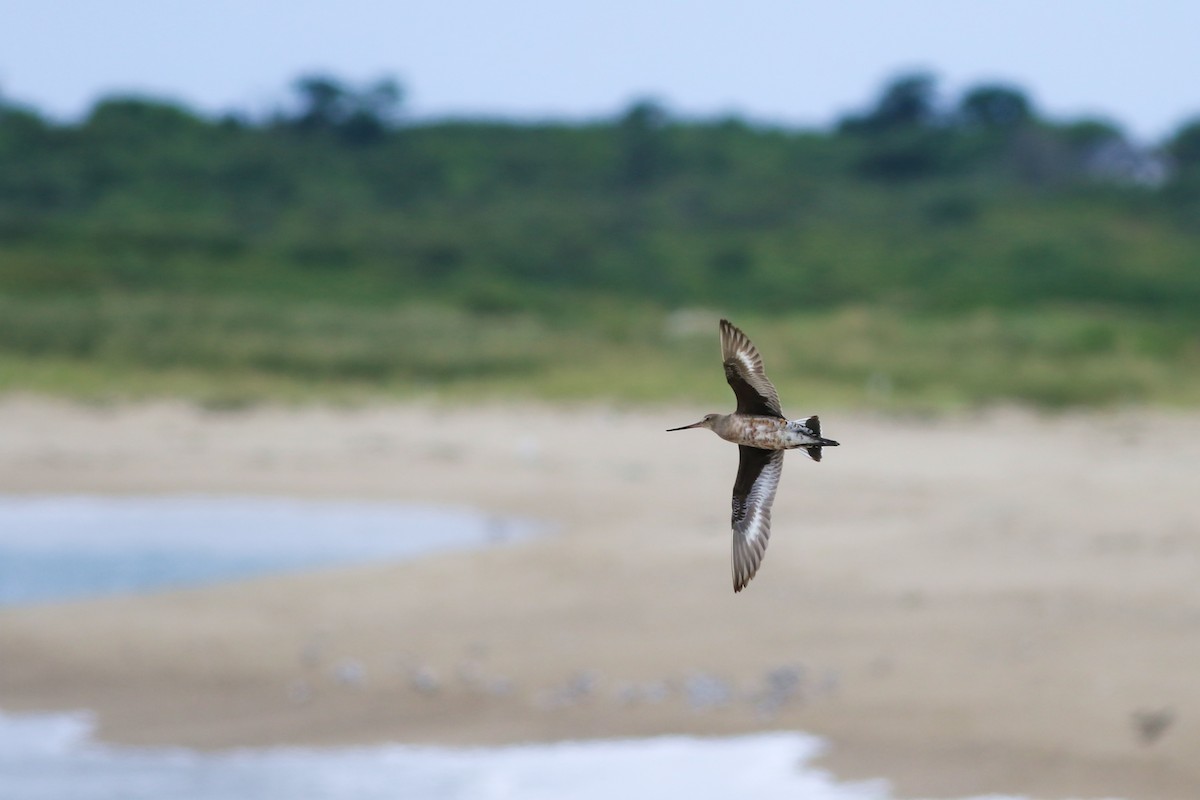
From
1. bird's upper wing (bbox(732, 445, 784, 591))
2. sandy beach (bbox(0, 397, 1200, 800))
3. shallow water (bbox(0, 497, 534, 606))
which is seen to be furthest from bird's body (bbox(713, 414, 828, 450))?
shallow water (bbox(0, 497, 534, 606))

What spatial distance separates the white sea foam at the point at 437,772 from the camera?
352 inches

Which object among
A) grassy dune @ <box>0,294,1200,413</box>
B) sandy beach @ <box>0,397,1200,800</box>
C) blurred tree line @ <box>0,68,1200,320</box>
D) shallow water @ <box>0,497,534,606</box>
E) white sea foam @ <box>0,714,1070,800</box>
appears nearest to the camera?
white sea foam @ <box>0,714,1070,800</box>

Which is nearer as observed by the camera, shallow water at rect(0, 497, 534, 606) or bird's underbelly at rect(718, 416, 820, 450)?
bird's underbelly at rect(718, 416, 820, 450)

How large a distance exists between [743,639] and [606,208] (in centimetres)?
4561

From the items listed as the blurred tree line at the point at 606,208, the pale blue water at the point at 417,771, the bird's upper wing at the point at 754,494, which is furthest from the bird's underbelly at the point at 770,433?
the blurred tree line at the point at 606,208

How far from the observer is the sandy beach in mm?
9578

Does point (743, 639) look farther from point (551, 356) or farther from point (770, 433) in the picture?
point (551, 356)

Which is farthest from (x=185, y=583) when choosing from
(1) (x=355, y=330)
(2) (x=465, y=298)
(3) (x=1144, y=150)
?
(3) (x=1144, y=150)

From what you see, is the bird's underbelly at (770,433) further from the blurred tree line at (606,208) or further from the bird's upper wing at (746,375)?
the blurred tree line at (606,208)

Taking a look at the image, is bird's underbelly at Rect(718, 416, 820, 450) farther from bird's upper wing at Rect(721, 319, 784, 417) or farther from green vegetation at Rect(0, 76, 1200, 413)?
green vegetation at Rect(0, 76, 1200, 413)

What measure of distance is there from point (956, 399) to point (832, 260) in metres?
21.3

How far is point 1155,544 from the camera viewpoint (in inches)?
530

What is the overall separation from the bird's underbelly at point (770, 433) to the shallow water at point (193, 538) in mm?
8269

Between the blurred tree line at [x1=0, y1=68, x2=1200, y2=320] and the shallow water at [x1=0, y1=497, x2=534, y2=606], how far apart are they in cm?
1939
